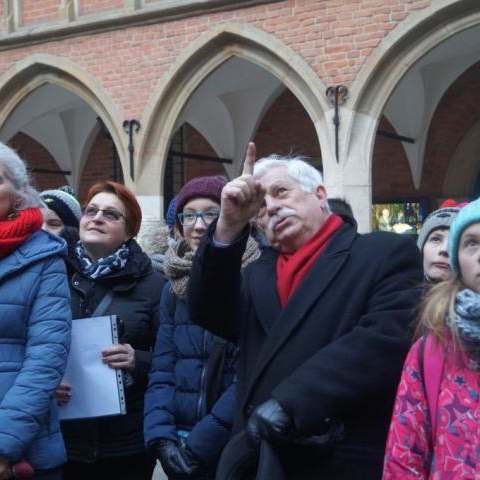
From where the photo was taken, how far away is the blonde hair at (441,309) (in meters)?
1.97

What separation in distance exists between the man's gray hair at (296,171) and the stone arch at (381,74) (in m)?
7.35

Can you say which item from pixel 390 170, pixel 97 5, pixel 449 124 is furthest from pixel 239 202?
pixel 390 170

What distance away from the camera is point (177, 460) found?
278 centimetres

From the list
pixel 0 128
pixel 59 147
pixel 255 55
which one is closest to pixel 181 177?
pixel 59 147

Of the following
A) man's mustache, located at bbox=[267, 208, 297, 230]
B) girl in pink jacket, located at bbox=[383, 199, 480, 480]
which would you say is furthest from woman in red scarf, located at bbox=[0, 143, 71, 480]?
girl in pink jacket, located at bbox=[383, 199, 480, 480]

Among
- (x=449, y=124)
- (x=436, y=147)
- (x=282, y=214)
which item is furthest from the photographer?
(x=436, y=147)

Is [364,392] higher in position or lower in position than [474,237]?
lower

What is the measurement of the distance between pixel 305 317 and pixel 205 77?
8952mm

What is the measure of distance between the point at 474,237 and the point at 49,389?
1310 mm

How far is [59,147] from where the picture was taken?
15523 millimetres

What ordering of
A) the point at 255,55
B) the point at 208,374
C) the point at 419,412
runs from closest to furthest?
1. the point at 419,412
2. the point at 208,374
3. the point at 255,55

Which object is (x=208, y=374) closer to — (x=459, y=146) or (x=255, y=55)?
(x=255, y=55)

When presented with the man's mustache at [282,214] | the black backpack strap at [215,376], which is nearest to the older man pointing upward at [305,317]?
the man's mustache at [282,214]

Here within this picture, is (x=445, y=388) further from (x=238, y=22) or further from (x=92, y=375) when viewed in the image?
(x=238, y=22)
